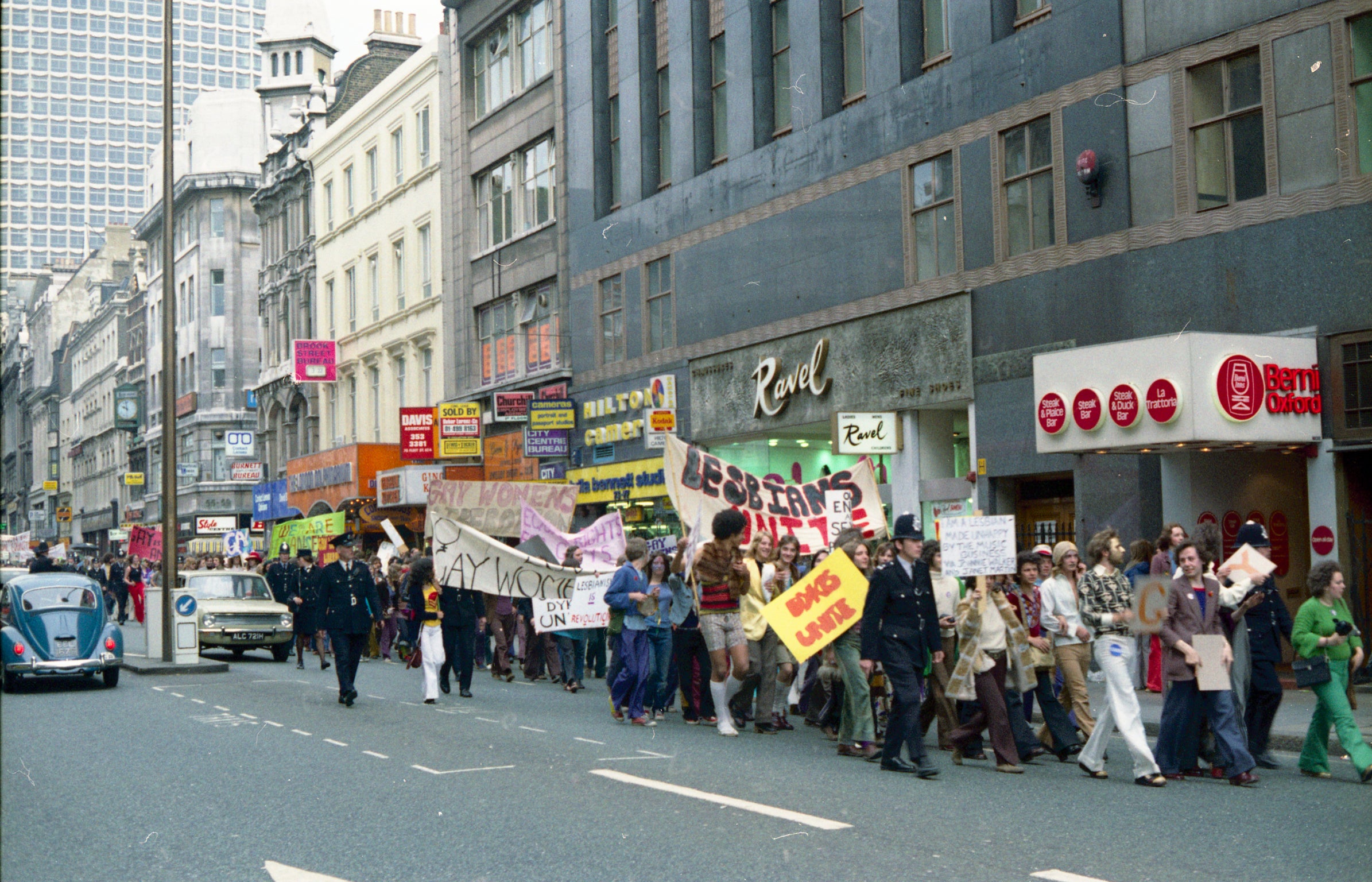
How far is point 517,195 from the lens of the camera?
3719 cm

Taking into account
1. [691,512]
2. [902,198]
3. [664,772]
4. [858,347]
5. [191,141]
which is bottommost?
[664,772]

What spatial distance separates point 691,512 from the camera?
1582 cm

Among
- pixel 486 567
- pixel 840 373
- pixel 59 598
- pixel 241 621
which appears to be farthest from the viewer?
pixel 241 621

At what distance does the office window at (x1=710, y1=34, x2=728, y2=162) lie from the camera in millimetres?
29031

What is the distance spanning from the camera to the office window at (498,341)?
123ft

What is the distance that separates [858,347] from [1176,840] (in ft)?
54.4

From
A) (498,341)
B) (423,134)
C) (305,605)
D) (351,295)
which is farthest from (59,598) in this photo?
(351,295)

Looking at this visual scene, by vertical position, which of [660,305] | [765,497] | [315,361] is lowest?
[765,497]

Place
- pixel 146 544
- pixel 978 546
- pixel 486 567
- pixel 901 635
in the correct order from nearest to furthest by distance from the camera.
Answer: pixel 901 635, pixel 978 546, pixel 486 567, pixel 146 544

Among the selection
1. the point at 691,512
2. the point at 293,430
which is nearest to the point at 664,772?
the point at 691,512

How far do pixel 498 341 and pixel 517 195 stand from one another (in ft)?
11.8

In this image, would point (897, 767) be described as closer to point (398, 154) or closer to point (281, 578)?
point (281, 578)

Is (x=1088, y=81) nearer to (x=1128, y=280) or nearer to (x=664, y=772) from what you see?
(x=1128, y=280)

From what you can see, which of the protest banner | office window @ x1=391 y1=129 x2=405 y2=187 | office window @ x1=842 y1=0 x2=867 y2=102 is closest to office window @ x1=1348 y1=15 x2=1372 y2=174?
office window @ x1=842 y1=0 x2=867 y2=102
